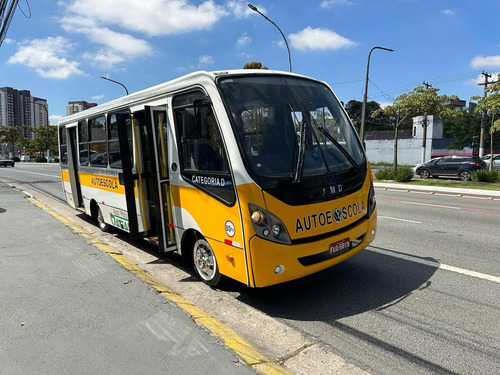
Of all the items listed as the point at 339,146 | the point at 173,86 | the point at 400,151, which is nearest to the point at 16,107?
the point at 400,151

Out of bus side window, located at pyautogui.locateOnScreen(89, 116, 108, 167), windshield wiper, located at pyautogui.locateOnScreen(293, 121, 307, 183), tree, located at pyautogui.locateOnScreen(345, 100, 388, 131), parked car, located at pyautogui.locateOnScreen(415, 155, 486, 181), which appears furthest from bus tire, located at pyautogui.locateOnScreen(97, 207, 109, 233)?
tree, located at pyautogui.locateOnScreen(345, 100, 388, 131)

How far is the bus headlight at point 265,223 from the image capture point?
3.69 m

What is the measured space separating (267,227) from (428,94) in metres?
23.9

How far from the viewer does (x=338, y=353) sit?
126 inches

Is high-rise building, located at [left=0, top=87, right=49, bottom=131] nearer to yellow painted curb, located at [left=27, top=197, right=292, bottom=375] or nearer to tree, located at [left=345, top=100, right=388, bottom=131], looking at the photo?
tree, located at [left=345, top=100, right=388, bottom=131]

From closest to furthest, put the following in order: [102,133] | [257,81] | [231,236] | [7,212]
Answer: [231,236] → [257,81] → [102,133] → [7,212]

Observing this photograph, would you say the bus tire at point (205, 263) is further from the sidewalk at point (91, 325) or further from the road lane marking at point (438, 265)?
the road lane marking at point (438, 265)

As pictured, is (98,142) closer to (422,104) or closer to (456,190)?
(456,190)

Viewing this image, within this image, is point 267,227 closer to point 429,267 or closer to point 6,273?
point 429,267

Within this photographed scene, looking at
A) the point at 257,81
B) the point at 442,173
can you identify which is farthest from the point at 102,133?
the point at 442,173

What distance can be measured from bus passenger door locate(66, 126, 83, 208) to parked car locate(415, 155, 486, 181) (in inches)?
847

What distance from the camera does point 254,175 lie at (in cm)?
377

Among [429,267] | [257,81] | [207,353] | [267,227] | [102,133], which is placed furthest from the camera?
[102,133]

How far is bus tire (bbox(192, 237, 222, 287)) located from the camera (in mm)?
4480
